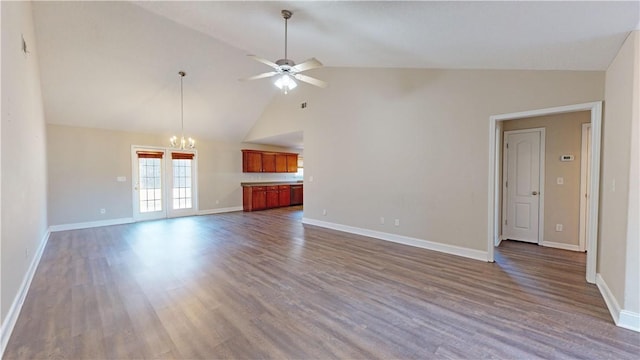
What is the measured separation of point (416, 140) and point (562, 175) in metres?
2.47

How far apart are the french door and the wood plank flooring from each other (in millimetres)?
2837

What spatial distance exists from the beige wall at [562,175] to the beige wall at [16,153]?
269 inches

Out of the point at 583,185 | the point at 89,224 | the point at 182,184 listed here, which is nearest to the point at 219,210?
the point at 182,184

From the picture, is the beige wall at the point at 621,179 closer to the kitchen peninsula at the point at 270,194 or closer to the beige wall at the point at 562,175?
the beige wall at the point at 562,175

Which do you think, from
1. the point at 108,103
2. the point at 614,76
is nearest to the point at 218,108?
the point at 108,103

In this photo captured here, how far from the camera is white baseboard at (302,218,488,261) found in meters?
3.86

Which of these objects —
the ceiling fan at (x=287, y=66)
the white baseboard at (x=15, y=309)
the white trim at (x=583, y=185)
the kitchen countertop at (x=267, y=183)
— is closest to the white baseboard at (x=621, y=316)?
the white trim at (x=583, y=185)

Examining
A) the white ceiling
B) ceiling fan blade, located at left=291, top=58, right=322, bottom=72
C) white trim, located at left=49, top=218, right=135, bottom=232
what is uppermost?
the white ceiling

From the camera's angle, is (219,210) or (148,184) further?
(219,210)

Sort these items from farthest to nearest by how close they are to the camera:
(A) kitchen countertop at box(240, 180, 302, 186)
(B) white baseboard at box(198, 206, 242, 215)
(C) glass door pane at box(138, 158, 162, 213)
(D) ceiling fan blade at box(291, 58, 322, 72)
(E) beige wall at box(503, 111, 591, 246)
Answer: (A) kitchen countertop at box(240, 180, 302, 186)
(B) white baseboard at box(198, 206, 242, 215)
(C) glass door pane at box(138, 158, 162, 213)
(E) beige wall at box(503, 111, 591, 246)
(D) ceiling fan blade at box(291, 58, 322, 72)

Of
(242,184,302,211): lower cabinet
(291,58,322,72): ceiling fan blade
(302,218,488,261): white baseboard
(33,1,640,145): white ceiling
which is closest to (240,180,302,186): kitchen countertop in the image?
(242,184,302,211): lower cabinet

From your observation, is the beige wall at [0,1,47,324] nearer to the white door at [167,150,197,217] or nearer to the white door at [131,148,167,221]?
the white door at [131,148,167,221]

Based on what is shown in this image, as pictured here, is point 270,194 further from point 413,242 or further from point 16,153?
point 16,153

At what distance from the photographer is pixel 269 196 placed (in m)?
9.24
